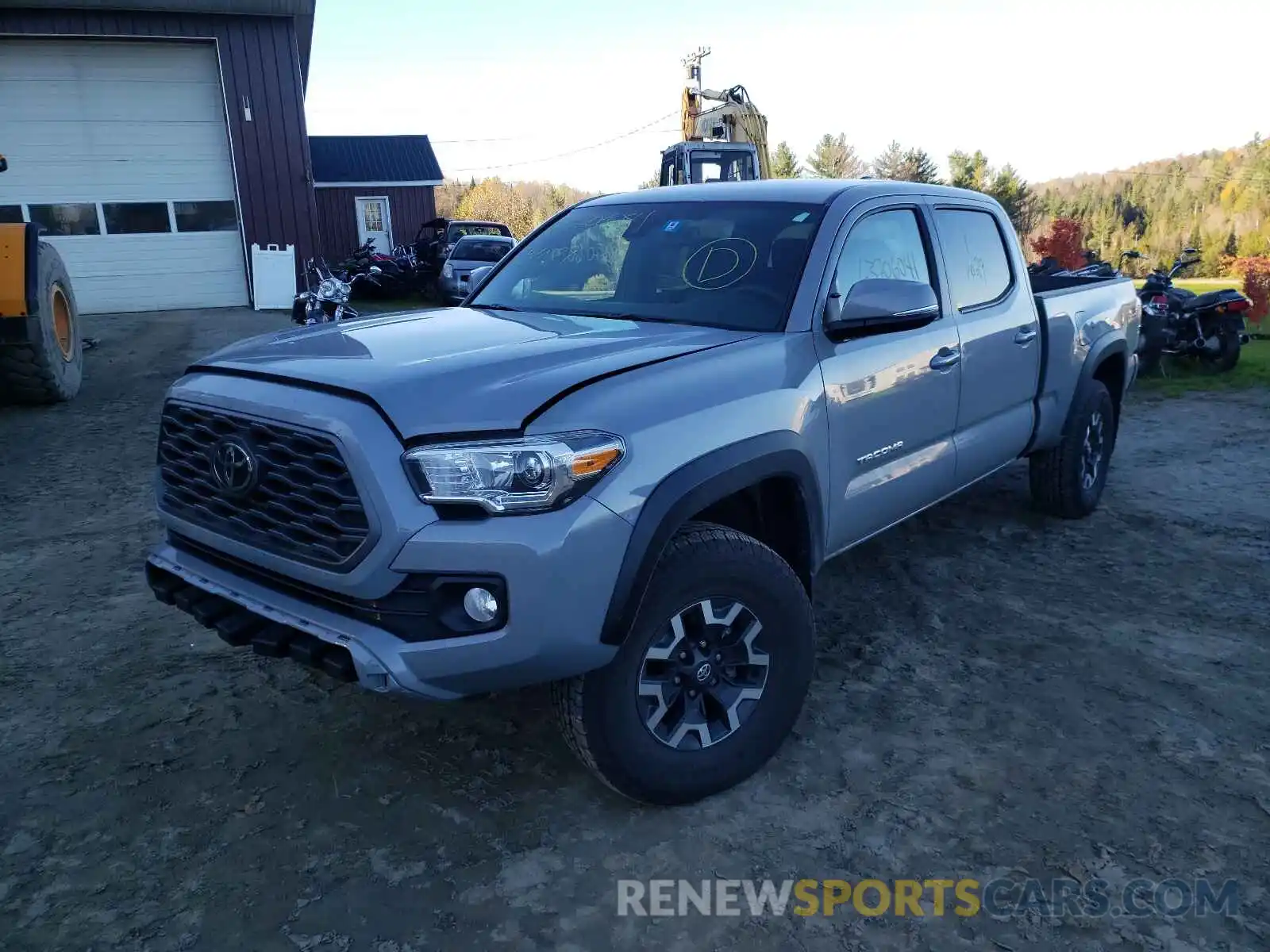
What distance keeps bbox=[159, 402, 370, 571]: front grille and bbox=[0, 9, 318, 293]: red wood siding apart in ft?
45.3

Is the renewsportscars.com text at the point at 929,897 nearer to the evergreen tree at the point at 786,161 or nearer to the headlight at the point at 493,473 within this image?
the headlight at the point at 493,473

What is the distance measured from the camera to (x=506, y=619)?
2297 millimetres

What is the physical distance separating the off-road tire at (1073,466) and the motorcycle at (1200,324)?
6.31 meters

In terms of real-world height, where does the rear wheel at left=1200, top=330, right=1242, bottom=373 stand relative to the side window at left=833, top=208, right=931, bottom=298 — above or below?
below

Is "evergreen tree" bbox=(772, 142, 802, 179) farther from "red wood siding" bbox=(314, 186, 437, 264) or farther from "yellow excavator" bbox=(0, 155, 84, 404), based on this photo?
"yellow excavator" bbox=(0, 155, 84, 404)

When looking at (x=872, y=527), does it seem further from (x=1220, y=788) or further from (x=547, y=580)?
(x=547, y=580)

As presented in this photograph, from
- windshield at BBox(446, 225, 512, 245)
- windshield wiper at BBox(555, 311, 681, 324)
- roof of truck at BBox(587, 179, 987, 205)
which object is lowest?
windshield wiper at BBox(555, 311, 681, 324)

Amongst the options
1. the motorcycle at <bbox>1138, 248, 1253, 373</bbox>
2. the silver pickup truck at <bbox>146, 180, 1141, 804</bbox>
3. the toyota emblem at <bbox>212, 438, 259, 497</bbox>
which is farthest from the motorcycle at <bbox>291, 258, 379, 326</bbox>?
the motorcycle at <bbox>1138, 248, 1253, 373</bbox>

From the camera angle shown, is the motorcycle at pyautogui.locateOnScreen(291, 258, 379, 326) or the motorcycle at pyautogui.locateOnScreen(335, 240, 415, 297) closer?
the motorcycle at pyautogui.locateOnScreen(291, 258, 379, 326)

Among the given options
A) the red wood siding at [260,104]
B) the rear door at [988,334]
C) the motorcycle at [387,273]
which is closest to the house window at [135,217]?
the red wood siding at [260,104]

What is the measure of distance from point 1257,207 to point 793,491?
62.1m

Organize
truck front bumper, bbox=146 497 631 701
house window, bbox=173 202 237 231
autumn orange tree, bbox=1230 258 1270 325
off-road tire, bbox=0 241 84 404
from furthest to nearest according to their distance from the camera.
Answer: autumn orange tree, bbox=1230 258 1270 325
house window, bbox=173 202 237 231
off-road tire, bbox=0 241 84 404
truck front bumper, bbox=146 497 631 701

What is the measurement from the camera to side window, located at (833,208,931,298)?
345 cm

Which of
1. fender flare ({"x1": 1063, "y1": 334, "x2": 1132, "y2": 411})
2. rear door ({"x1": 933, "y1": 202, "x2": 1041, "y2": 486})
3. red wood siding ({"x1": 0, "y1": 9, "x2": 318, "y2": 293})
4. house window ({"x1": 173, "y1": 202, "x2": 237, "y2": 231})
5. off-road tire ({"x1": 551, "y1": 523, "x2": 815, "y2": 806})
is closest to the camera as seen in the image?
off-road tire ({"x1": 551, "y1": 523, "x2": 815, "y2": 806})
